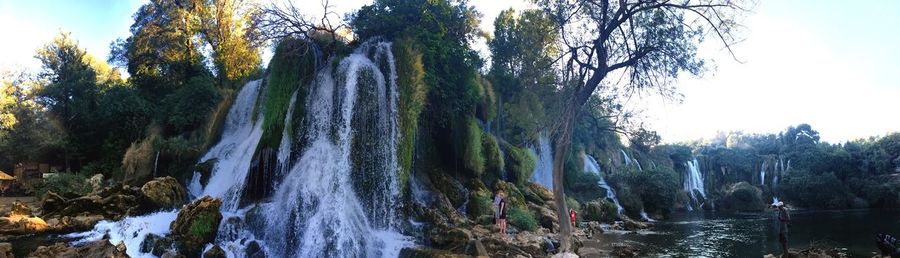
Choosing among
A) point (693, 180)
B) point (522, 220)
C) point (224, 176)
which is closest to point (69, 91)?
point (224, 176)

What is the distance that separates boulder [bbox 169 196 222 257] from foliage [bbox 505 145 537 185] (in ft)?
49.1

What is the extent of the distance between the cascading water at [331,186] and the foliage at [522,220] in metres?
4.78

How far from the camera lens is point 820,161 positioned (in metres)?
48.5

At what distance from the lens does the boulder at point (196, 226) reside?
40.7 ft

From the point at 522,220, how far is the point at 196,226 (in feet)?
35.5

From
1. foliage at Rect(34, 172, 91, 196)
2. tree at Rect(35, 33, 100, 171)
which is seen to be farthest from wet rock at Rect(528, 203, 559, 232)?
tree at Rect(35, 33, 100, 171)

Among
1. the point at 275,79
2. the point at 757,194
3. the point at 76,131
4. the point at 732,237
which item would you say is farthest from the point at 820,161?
the point at 76,131

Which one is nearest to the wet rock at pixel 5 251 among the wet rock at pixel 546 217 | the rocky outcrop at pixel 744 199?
the wet rock at pixel 546 217

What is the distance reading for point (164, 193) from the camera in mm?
17172

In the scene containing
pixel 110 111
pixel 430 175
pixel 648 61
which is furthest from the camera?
pixel 110 111

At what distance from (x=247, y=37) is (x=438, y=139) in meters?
8.85

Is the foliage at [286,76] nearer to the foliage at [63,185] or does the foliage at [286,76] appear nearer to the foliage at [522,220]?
the foliage at [522,220]

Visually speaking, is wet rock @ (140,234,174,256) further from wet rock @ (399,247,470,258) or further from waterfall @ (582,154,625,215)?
waterfall @ (582,154,625,215)

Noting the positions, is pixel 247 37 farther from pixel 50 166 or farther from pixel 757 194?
pixel 757 194
